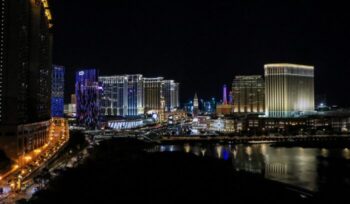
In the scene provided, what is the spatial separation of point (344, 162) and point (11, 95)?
2529 centimetres

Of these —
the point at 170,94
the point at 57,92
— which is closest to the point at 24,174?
the point at 57,92

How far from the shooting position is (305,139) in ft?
Result: 179

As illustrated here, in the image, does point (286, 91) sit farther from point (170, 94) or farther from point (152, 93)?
point (170, 94)

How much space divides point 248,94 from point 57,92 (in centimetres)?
4227

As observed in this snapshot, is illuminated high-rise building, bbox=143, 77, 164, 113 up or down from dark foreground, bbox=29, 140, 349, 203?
up

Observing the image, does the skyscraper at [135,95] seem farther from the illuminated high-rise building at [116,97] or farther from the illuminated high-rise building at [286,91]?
the illuminated high-rise building at [286,91]

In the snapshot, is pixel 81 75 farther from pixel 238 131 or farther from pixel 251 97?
pixel 251 97

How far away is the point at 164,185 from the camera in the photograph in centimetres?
2259

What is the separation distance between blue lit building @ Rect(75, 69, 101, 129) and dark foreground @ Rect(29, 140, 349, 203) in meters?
33.3

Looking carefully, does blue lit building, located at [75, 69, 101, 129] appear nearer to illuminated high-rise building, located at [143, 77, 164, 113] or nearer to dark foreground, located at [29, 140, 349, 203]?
illuminated high-rise building, located at [143, 77, 164, 113]

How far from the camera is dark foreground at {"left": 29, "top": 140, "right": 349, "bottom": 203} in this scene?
61.0 feet

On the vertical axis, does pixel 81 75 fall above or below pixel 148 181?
above

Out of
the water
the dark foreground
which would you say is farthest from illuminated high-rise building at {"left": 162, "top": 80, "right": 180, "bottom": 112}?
the dark foreground

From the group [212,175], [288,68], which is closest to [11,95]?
[212,175]
